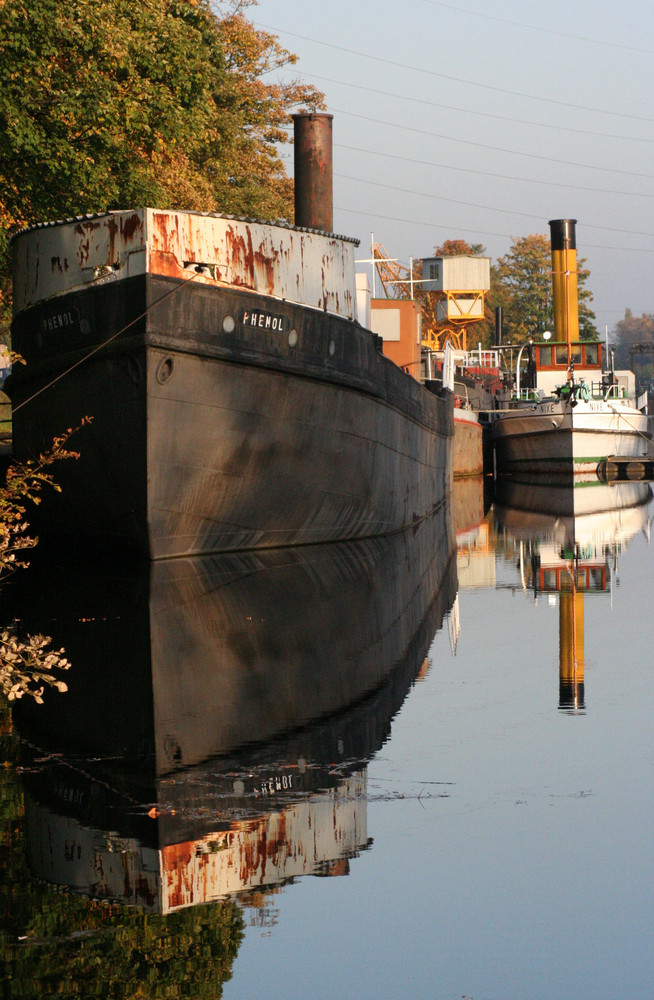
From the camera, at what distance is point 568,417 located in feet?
115

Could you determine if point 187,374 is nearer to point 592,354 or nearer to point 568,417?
point 568,417

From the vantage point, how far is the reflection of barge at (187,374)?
12.1m

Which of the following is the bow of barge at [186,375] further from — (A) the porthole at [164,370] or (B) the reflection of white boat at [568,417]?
(B) the reflection of white boat at [568,417]

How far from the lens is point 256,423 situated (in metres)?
13.1

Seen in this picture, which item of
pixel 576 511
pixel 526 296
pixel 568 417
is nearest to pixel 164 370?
pixel 576 511

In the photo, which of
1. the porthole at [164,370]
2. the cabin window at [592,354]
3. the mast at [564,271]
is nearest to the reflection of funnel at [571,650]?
the porthole at [164,370]

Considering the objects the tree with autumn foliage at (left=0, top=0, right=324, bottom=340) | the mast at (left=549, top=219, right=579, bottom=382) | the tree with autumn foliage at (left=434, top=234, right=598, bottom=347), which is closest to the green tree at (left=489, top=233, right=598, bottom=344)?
the tree with autumn foliage at (left=434, top=234, right=598, bottom=347)

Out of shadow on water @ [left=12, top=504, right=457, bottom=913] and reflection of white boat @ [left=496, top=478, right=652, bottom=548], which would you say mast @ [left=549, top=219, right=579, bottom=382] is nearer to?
reflection of white boat @ [left=496, top=478, right=652, bottom=548]

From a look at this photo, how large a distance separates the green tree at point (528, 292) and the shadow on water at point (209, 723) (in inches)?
3035

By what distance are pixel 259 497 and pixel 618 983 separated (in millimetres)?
10505

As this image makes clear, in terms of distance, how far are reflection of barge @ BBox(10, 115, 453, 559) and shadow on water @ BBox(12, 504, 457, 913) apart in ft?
3.40

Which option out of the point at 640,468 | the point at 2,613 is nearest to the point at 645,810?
the point at 2,613

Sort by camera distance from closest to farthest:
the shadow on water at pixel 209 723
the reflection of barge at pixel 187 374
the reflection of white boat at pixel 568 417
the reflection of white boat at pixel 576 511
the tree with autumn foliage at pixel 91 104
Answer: the shadow on water at pixel 209 723
the reflection of barge at pixel 187 374
the tree with autumn foliage at pixel 91 104
the reflection of white boat at pixel 576 511
the reflection of white boat at pixel 568 417

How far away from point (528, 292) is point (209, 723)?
282 feet
